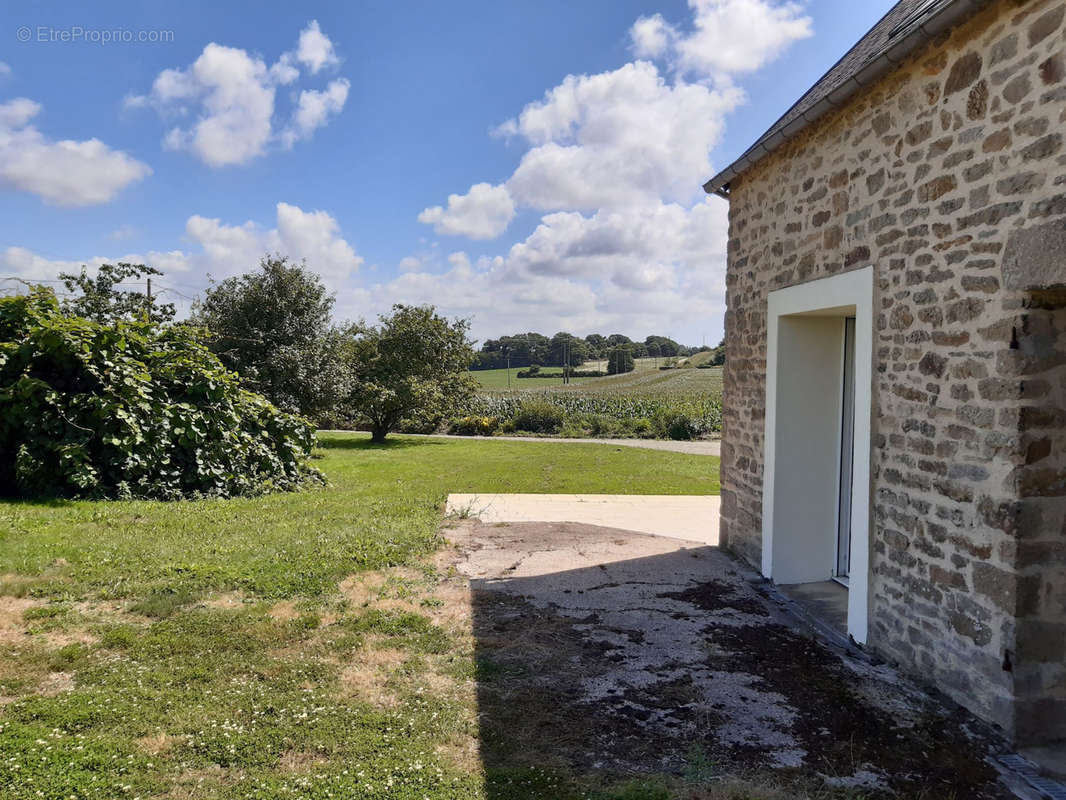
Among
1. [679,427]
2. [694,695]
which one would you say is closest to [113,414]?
[694,695]

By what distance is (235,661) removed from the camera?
4277 millimetres

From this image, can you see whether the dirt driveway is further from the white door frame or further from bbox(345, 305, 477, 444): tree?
bbox(345, 305, 477, 444): tree

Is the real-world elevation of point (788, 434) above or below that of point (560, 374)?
below

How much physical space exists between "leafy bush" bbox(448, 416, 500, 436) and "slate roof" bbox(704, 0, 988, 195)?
58.7ft

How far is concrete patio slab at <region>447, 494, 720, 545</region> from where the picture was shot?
8.98 meters

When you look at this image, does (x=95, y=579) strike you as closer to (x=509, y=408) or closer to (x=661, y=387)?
(x=509, y=408)

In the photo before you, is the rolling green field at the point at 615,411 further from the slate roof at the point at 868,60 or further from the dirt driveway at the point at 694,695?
the dirt driveway at the point at 694,695

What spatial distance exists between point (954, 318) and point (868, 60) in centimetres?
182

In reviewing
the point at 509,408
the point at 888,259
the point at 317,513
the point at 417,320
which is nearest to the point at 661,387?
the point at 509,408

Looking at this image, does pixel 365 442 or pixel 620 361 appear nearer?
pixel 365 442

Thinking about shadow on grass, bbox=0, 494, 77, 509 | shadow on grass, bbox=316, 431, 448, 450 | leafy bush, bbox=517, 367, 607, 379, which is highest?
leafy bush, bbox=517, 367, 607, 379

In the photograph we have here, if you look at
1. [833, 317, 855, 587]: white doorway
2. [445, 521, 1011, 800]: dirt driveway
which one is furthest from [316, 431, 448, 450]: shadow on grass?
[833, 317, 855, 587]: white doorway

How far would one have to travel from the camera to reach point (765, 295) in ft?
21.4

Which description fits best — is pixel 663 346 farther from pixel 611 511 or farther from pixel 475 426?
pixel 611 511
